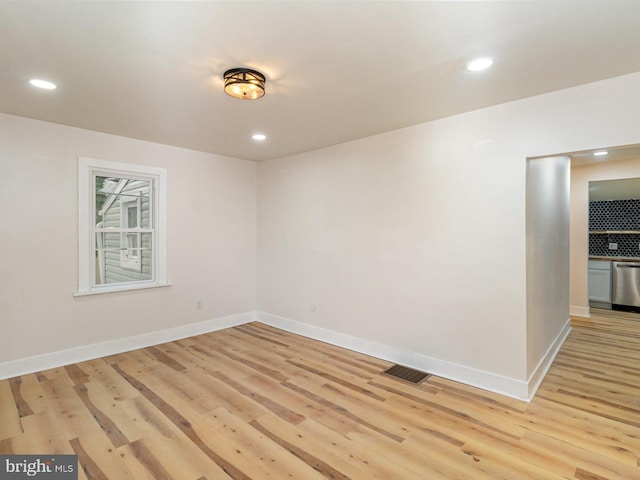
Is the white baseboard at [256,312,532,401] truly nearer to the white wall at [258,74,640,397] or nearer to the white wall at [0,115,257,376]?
the white wall at [258,74,640,397]

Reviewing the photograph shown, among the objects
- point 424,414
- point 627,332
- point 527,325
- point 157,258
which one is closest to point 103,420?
point 157,258

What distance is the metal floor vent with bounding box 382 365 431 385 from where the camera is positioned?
3.14m

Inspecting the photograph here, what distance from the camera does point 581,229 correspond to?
17.5ft

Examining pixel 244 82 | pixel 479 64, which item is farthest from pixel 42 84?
pixel 479 64

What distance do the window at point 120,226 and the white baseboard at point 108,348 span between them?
2.07 feet

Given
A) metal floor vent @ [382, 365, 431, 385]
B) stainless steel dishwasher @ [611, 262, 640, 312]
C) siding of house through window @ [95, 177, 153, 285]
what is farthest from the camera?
stainless steel dishwasher @ [611, 262, 640, 312]

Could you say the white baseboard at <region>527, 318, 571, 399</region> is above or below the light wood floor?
above

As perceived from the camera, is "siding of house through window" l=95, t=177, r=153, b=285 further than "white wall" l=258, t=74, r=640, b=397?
Yes

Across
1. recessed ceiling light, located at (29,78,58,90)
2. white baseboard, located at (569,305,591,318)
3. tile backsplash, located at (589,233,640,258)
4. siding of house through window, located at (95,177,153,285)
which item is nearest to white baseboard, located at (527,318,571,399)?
white baseboard, located at (569,305,591,318)

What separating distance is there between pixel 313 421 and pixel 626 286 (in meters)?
6.28

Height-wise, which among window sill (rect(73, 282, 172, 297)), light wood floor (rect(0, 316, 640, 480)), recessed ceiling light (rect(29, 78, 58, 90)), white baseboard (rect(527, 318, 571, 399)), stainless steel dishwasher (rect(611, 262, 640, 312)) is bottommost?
light wood floor (rect(0, 316, 640, 480))

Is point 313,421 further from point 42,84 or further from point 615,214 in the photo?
point 615,214

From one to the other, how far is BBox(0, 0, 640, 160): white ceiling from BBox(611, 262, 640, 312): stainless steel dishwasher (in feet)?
16.4

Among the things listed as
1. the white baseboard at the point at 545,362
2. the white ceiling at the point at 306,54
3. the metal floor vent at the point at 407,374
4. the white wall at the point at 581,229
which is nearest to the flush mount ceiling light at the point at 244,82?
the white ceiling at the point at 306,54
